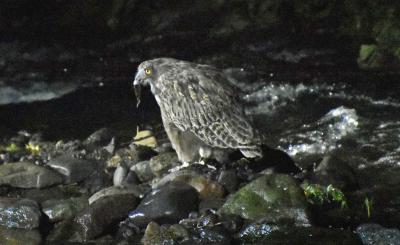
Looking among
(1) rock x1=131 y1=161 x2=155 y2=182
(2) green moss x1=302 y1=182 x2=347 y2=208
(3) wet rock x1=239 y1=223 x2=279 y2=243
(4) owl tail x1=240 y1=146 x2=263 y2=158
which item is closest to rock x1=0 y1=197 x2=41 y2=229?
(1) rock x1=131 y1=161 x2=155 y2=182

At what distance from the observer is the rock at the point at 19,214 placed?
7.67 metres

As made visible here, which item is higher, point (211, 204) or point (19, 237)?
point (19, 237)

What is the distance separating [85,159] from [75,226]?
2657mm

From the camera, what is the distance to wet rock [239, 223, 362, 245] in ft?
22.1

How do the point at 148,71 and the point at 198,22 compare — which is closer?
the point at 148,71

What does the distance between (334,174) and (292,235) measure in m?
1.65

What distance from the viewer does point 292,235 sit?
683 centimetres

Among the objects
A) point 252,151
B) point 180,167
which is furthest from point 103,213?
point 252,151

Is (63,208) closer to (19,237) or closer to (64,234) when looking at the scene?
(64,234)

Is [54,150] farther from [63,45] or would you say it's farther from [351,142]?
[63,45]

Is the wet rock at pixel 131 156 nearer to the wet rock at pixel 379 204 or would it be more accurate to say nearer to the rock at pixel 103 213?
the rock at pixel 103 213

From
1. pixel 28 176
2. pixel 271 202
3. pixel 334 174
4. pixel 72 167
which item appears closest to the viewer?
pixel 271 202

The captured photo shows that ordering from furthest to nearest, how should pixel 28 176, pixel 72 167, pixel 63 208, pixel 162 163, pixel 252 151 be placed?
1. pixel 72 167
2. pixel 28 176
3. pixel 162 163
4. pixel 252 151
5. pixel 63 208

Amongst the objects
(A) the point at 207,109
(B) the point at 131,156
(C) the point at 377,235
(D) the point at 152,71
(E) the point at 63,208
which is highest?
(D) the point at 152,71
